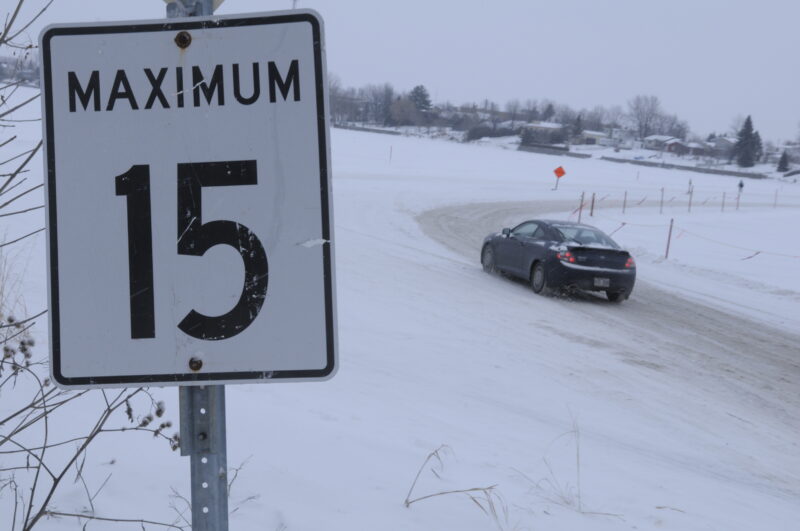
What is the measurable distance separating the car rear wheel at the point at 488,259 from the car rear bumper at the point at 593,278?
2.31 metres

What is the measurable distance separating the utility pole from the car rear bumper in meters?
11.2

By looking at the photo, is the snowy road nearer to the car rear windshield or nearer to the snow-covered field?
the snow-covered field

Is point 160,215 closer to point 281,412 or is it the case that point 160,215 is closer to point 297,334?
point 297,334

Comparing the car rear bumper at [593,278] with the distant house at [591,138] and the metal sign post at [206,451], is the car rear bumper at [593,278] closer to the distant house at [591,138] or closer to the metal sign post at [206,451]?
the metal sign post at [206,451]

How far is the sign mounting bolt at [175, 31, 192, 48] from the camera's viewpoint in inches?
65.4

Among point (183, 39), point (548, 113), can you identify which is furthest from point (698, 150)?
point (183, 39)

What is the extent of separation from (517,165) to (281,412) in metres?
61.8

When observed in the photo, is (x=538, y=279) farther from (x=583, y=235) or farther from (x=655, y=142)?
(x=655, y=142)

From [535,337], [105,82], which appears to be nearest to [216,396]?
[105,82]

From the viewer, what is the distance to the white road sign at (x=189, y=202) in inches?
65.2

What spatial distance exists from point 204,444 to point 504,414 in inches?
179

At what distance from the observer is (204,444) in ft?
5.41

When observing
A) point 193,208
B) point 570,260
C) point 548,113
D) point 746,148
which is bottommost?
point 570,260

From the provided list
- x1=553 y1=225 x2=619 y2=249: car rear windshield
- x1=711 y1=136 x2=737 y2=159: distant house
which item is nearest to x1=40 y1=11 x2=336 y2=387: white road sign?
x1=553 y1=225 x2=619 y2=249: car rear windshield
